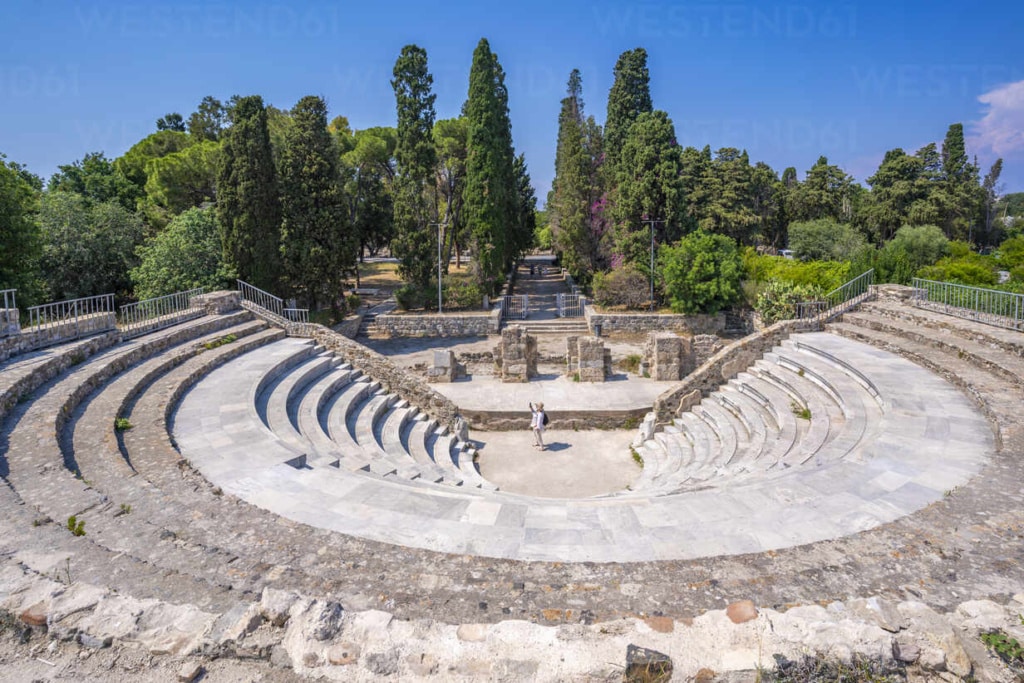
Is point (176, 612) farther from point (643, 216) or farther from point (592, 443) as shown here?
point (643, 216)

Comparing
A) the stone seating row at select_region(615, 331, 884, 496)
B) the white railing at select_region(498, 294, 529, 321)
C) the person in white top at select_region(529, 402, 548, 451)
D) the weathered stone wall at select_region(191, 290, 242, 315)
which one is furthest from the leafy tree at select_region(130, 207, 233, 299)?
the stone seating row at select_region(615, 331, 884, 496)

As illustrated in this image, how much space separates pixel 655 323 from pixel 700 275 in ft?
9.13

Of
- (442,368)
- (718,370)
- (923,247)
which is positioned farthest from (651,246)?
(923,247)

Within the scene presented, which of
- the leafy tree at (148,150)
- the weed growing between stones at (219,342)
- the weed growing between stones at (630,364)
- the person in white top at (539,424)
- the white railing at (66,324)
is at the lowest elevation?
the person in white top at (539,424)

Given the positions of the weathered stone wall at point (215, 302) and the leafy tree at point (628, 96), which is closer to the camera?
the weathered stone wall at point (215, 302)

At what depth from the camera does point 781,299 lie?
22.6 metres

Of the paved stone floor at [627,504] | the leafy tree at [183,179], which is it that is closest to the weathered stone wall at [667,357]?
the paved stone floor at [627,504]

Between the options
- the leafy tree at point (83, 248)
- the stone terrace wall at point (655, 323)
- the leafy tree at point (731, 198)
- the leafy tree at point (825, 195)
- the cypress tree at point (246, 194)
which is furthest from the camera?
the leafy tree at point (825, 195)

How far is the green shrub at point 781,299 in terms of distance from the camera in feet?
72.8

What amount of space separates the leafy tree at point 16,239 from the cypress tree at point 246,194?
594cm

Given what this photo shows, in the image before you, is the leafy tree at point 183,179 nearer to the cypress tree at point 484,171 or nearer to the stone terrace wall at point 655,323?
the cypress tree at point 484,171

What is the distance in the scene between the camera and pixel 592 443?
13.5 metres

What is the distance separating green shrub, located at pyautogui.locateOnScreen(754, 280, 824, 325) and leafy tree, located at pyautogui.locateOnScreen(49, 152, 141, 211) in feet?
102

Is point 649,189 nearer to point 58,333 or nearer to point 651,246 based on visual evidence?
point 651,246
